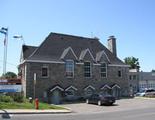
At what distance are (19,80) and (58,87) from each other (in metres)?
6.58

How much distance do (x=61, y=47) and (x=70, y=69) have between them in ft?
13.6

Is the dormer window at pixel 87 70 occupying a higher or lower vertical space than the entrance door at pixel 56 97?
higher

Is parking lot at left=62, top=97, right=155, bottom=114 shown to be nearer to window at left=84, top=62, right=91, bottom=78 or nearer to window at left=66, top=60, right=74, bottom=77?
window at left=66, top=60, right=74, bottom=77

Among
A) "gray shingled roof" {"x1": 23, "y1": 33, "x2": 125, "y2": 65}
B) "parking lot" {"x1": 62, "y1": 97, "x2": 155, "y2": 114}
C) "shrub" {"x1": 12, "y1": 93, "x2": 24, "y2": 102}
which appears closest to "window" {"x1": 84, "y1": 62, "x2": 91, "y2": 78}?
"gray shingled roof" {"x1": 23, "y1": 33, "x2": 125, "y2": 65}

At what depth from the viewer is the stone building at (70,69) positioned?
4078 centimetres

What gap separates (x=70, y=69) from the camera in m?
44.0

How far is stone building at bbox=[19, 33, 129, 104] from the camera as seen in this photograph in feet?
134

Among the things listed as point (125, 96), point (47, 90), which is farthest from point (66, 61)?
point (125, 96)

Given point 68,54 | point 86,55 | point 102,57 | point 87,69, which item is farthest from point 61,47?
point 102,57

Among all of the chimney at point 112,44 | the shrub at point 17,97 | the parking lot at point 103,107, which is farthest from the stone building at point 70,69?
the shrub at point 17,97

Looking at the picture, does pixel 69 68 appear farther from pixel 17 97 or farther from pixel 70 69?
pixel 17 97

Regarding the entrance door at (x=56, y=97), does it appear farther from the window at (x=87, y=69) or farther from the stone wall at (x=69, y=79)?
the window at (x=87, y=69)

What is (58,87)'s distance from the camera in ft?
137

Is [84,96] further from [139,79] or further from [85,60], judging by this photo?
Result: [139,79]
